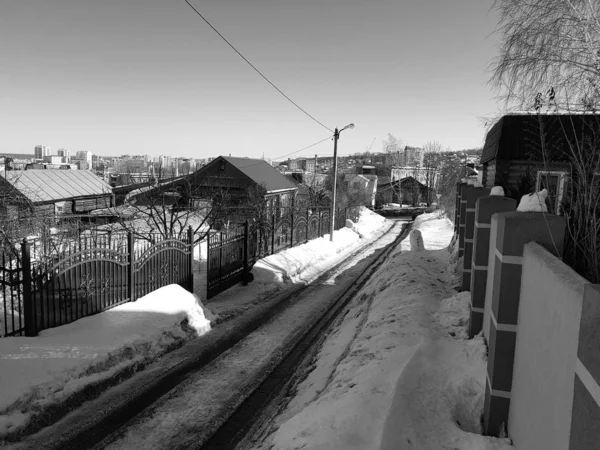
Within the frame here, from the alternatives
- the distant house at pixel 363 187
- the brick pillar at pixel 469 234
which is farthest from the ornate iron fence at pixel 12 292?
the distant house at pixel 363 187

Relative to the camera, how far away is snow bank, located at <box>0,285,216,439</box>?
5.21 metres

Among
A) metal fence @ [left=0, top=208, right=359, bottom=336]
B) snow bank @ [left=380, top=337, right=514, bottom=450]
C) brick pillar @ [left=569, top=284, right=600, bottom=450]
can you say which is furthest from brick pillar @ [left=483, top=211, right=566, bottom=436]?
metal fence @ [left=0, top=208, right=359, bottom=336]

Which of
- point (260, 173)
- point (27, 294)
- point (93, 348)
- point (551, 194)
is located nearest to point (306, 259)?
point (93, 348)

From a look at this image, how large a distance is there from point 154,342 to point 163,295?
5.32 ft

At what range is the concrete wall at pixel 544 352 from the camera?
2408mm

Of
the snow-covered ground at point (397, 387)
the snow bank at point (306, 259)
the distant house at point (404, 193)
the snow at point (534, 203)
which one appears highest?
the snow at point (534, 203)

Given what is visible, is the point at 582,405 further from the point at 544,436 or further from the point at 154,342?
the point at 154,342

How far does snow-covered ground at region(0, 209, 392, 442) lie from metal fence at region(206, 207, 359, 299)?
2.88 ft

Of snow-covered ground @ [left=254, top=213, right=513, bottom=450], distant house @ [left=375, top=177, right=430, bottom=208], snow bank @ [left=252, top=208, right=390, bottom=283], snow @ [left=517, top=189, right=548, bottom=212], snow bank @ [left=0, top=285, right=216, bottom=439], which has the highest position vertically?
snow @ [left=517, top=189, right=548, bottom=212]

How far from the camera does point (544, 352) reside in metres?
2.91

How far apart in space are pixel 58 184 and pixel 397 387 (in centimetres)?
3491

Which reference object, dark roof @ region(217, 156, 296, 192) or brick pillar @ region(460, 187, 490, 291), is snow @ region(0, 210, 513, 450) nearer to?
brick pillar @ region(460, 187, 490, 291)

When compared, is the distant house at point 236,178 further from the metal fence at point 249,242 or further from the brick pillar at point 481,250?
the brick pillar at point 481,250

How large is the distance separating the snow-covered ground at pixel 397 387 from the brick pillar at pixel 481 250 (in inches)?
14.6
